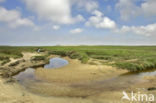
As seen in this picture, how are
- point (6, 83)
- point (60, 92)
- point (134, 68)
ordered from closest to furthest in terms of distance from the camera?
point (60, 92) < point (6, 83) < point (134, 68)

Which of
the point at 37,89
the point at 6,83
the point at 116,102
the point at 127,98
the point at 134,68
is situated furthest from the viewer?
the point at 134,68

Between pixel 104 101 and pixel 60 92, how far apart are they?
536 cm

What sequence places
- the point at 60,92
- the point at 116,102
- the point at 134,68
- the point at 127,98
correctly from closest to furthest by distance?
the point at 116,102 → the point at 127,98 → the point at 60,92 → the point at 134,68

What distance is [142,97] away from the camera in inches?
440

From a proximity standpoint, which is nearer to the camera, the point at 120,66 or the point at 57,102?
the point at 57,102

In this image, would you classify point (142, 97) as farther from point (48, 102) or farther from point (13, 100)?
point (13, 100)

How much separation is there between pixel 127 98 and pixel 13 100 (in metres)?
11.2

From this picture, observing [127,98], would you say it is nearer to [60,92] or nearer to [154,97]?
[154,97]

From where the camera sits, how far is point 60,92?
520 inches

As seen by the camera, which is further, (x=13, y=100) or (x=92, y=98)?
(x=92, y=98)

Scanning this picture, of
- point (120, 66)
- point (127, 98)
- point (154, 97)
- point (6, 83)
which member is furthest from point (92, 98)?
point (120, 66)

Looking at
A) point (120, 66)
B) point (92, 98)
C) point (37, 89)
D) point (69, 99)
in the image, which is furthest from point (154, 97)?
point (120, 66)

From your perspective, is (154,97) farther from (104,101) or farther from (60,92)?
(60,92)

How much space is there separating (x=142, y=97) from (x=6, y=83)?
17.0 meters
